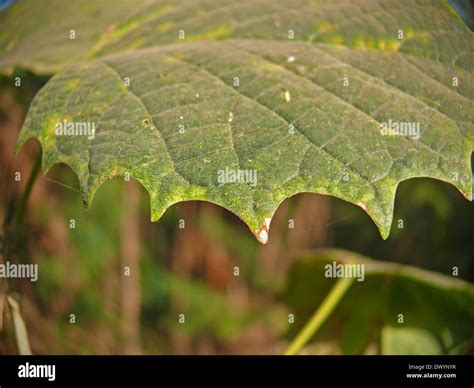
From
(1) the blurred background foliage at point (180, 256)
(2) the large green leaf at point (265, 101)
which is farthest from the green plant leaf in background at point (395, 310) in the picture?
(2) the large green leaf at point (265, 101)

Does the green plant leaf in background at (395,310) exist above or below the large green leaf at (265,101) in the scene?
below

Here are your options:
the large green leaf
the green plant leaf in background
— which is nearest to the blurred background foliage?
the green plant leaf in background

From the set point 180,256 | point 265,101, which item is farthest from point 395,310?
point 180,256

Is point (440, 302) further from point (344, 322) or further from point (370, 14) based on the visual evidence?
point (370, 14)

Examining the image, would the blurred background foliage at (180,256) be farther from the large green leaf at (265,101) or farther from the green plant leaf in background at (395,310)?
the large green leaf at (265,101)

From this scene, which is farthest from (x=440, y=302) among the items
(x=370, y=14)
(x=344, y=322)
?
(x=370, y=14)

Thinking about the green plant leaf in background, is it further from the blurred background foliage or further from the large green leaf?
the large green leaf

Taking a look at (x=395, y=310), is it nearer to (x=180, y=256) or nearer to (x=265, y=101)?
(x=265, y=101)
